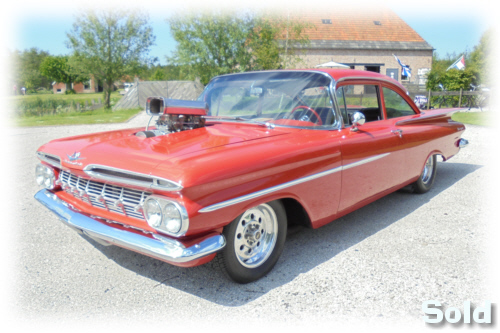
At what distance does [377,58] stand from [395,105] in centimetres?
2965

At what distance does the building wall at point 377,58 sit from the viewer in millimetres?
31312

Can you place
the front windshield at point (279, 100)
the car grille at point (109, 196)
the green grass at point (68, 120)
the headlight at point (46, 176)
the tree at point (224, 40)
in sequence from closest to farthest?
1. the car grille at point (109, 196)
2. the headlight at point (46, 176)
3. the front windshield at point (279, 100)
4. the green grass at point (68, 120)
5. the tree at point (224, 40)

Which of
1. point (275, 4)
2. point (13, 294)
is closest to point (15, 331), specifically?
point (13, 294)

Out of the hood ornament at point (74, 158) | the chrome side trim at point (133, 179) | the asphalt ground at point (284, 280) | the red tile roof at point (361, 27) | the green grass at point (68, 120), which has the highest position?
the red tile roof at point (361, 27)

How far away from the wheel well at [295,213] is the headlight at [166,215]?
39.9 inches

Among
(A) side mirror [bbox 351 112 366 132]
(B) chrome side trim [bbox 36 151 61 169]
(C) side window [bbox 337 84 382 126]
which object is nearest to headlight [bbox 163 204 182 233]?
(B) chrome side trim [bbox 36 151 61 169]

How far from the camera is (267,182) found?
2682 millimetres

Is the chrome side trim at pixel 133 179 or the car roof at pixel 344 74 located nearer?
the chrome side trim at pixel 133 179

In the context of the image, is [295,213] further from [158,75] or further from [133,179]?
[158,75]

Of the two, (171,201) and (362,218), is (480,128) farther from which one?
(171,201)

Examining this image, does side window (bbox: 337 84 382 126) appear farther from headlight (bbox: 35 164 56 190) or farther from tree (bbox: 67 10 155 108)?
tree (bbox: 67 10 155 108)

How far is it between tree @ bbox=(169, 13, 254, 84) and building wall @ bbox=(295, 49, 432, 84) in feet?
32.3

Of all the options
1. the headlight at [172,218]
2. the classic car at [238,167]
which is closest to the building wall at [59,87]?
the classic car at [238,167]

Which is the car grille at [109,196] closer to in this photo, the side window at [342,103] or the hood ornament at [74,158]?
the hood ornament at [74,158]
